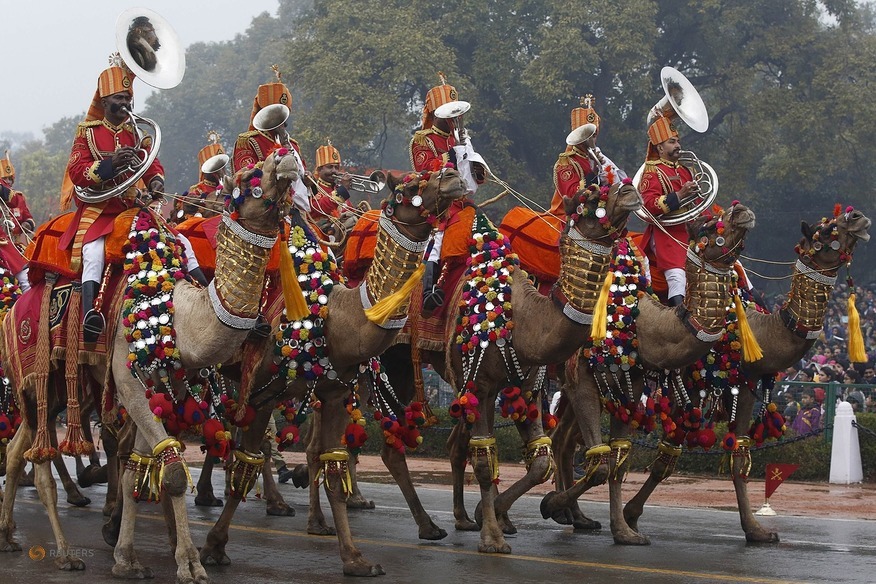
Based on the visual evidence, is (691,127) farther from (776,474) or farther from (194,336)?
(194,336)

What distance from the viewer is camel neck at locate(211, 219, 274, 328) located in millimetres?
8898

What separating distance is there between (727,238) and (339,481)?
4012 mm

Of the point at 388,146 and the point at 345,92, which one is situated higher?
the point at 388,146

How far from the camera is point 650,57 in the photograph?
3825cm

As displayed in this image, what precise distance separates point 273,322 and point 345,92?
2923 centimetres

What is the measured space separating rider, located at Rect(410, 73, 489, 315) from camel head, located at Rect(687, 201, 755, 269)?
205 cm

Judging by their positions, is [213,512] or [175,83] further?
[213,512]

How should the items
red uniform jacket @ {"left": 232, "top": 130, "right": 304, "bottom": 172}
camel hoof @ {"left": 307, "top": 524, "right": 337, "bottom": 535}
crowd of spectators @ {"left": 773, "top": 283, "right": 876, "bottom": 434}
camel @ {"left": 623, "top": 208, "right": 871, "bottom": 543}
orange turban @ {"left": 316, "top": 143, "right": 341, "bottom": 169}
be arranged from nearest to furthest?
red uniform jacket @ {"left": 232, "top": 130, "right": 304, "bottom": 172} < camel @ {"left": 623, "top": 208, "right": 871, "bottom": 543} < camel hoof @ {"left": 307, "top": 524, "right": 337, "bottom": 535} < orange turban @ {"left": 316, "top": 143, "right": 341, "bottom": 169} < crowd of spectators @ {"left": 773, "top": 283, "right": 876, "bottom": 434}

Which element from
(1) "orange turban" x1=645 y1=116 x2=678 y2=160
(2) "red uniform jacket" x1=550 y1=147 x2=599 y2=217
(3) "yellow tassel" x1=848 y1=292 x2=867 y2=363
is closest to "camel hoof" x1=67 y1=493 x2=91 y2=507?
(2) "red uniform jacket" x1=550 y1=147 x2=599 y2=217

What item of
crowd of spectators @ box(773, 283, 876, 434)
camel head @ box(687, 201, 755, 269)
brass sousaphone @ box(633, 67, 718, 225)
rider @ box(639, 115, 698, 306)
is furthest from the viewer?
crowd of spectators @ box(773, 283, 876, 434)

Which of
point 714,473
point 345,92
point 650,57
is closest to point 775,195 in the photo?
point 650,57

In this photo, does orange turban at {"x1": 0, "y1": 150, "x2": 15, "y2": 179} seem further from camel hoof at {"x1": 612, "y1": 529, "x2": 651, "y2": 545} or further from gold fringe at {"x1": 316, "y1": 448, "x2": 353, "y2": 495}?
camel hoof at {"x1": 612, "y1": 529, "x2": 651, "y2": 545}

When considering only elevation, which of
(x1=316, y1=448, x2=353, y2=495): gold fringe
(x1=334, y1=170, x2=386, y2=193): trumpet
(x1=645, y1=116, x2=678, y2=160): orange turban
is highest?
(x1=645, y1=116, x2=678, y2=160): orange turban

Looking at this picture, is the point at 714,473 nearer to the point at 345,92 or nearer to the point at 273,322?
the point at 273,322
